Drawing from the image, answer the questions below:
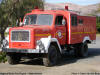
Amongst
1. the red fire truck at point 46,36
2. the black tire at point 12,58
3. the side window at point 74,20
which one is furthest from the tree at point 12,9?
the black tire at point 12,58

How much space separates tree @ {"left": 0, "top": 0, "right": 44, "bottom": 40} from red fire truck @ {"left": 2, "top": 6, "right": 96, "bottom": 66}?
2593mm

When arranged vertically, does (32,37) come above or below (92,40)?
above

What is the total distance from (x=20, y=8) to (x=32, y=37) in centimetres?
501

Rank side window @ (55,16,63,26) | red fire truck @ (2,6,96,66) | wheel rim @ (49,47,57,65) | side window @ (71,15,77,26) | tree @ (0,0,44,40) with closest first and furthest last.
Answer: red fire truck @ (2,6,96,66), wheel rim @ (49,47,57,65), side window @ (55,16,63,26), side window @ (71,15,77,26), tree @ (0,0,44,40)

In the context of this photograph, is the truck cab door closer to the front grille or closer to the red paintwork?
the red paintwork

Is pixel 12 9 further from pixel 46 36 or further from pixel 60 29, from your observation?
pixel 46 36

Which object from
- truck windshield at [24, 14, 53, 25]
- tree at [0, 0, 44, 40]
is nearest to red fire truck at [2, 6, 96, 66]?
truck windshield at [24, 14, 53, 25]

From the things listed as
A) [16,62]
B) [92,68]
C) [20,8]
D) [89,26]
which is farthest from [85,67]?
[20,8]

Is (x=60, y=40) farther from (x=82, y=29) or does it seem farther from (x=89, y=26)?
(x=89, y=26)

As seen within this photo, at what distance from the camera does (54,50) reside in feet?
40.9

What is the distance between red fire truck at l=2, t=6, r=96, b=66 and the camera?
11828mm

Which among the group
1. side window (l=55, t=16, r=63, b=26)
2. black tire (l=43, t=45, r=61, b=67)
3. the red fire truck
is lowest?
black tire (l=43, t=45, r=61, b=67)

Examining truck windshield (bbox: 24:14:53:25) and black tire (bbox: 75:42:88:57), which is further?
black tire (bbox: 75:42:88:57)

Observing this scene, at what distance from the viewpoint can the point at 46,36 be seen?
1243cm
